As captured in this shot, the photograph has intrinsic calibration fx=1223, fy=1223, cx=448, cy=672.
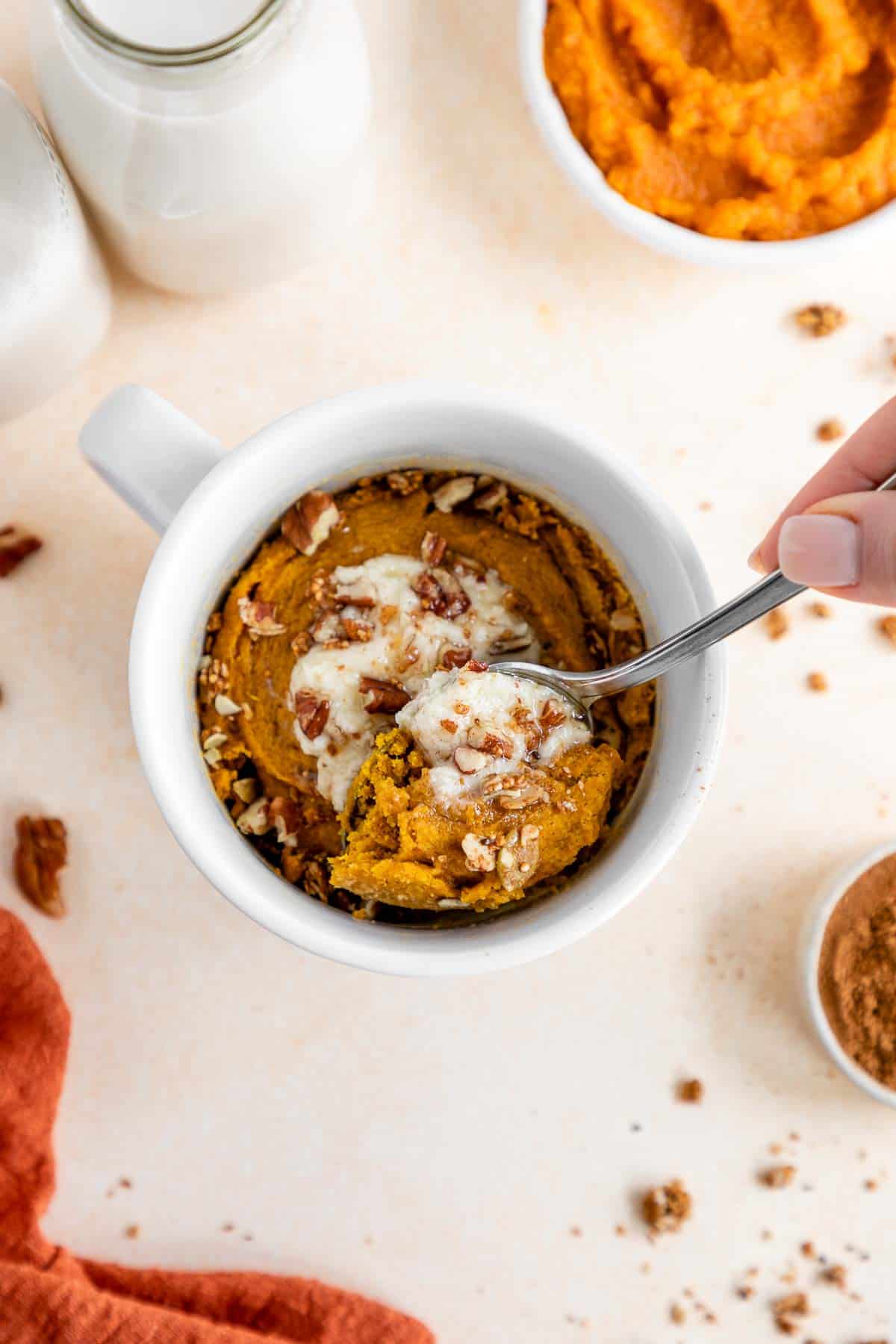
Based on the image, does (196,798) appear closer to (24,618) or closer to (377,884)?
(377,884)

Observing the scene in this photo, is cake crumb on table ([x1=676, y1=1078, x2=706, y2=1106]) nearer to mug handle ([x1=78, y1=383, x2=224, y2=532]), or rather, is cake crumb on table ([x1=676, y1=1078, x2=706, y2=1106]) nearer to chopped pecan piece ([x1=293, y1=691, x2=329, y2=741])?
chopped pecan piece ([x1=293, y1=691, x2=329, y2=741])

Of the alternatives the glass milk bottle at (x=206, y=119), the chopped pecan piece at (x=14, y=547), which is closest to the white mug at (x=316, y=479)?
the glass milk bottle at (x=206, y=119)

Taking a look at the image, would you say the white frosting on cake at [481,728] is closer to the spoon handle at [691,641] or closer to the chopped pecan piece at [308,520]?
the spoon handle at [691,641]

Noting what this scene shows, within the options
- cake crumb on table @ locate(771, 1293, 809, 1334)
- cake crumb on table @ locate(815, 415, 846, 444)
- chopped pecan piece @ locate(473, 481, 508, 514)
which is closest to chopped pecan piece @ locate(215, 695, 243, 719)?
chopped pecan piece @ locate(473, 481, 508, 514)

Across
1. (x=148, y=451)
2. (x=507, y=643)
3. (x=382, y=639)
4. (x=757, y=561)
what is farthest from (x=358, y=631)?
(x=757, y=561)

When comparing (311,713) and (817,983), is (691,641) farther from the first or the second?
(817,983)
